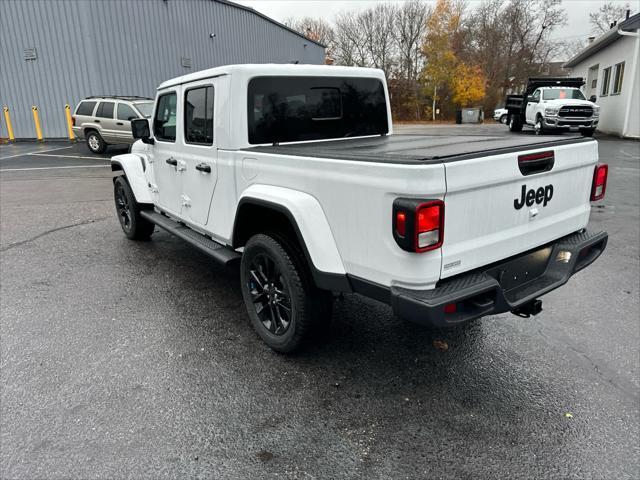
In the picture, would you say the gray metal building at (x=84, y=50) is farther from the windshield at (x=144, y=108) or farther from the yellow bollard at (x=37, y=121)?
the windshield at (x=144, y=108)

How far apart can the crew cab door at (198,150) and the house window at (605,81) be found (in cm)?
2528

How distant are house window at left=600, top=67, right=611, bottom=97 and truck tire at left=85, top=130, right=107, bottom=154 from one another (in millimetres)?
23435

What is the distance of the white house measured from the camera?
62.5ft

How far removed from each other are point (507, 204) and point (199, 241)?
2.66m

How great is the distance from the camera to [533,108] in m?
20.2

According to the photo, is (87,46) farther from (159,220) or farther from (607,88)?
(607,88)

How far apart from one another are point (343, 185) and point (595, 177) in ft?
6.46

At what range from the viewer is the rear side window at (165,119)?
462 centimetres

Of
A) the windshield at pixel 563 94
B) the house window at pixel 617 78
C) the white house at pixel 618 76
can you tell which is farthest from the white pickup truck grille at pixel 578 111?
the house window at pixel 617 78

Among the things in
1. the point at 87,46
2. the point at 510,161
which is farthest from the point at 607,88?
the point at 510,161

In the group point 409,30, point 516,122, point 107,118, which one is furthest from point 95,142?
point 409,30

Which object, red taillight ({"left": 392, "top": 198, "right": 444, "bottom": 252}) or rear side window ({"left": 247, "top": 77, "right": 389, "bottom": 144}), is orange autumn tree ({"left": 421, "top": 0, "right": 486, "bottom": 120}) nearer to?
rear side window ({"left": 247, "top": 77, "right": 389, "bottom": 144})

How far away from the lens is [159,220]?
199 inches

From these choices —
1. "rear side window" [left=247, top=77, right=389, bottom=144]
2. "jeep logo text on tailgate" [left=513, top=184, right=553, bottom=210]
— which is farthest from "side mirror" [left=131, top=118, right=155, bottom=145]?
"jeep logo text on tailgate" [left=513, top=184, right=553, bottom=210]
